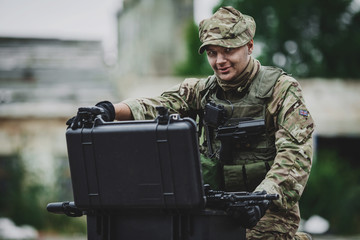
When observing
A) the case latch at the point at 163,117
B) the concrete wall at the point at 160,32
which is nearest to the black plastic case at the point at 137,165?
the case latch at the point at 163,117

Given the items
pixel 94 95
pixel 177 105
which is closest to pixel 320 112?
pixel 94 95

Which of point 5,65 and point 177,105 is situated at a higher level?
point 177,105

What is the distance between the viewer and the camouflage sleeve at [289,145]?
3.55 metres

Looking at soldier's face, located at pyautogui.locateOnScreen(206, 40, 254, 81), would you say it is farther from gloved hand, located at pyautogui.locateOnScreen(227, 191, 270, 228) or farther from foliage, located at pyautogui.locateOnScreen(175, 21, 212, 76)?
foliage, located at pyautogui.locateOnScreen(175, 21, 212, 76)

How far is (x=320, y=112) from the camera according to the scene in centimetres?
1592

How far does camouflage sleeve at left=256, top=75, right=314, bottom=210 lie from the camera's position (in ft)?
11.6

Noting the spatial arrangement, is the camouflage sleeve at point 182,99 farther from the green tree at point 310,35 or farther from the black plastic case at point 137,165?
the green tree at point 310,35

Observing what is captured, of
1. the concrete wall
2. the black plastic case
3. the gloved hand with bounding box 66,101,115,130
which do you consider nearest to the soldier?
the gloved hand with bounding box 66,101,115,130

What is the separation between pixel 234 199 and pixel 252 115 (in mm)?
832

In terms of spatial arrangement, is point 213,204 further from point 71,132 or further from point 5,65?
point 5,65

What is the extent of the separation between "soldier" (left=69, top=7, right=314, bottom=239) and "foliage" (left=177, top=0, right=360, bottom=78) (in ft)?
70.6

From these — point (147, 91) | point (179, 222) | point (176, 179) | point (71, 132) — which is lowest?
point (147, 91)

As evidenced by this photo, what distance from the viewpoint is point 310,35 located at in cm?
2698

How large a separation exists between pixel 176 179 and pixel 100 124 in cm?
47
